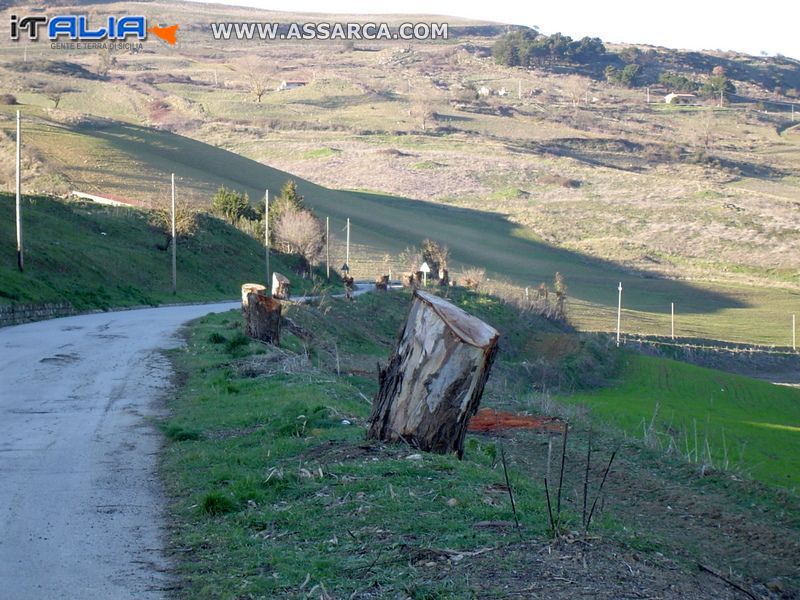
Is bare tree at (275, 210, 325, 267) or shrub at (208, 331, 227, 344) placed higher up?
shrub at (208, 331, 227, 344)

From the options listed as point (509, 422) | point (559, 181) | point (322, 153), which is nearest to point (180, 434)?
point (509, 422)

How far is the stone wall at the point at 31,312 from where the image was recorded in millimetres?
29469

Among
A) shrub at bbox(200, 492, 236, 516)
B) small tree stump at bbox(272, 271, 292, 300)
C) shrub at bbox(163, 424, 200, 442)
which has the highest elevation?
shrub at bbox(200, 492, 236, 516)

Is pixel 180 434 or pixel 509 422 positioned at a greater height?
pixel 180 434

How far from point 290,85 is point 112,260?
13512 cm

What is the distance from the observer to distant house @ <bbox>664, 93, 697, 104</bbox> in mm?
180375

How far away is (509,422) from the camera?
18094 millimetres

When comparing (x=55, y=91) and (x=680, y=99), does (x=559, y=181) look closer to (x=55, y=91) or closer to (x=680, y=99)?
(x=55, y=91)

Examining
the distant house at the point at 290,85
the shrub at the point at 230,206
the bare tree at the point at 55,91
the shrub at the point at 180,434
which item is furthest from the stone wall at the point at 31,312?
the distant house at the point at 290,85

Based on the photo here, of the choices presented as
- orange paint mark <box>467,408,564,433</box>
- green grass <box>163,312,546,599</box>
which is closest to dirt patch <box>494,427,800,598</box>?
orange paint mark <box>467,408,564,433</box>

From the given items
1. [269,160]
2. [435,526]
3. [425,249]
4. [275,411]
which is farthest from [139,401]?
[269,160]

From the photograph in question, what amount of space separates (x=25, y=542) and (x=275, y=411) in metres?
5.60

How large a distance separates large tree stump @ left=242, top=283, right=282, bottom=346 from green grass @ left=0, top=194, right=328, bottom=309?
10.4 metres

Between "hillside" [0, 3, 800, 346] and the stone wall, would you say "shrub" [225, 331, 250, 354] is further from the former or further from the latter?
"hillside" [0, 3, 800, 346]
